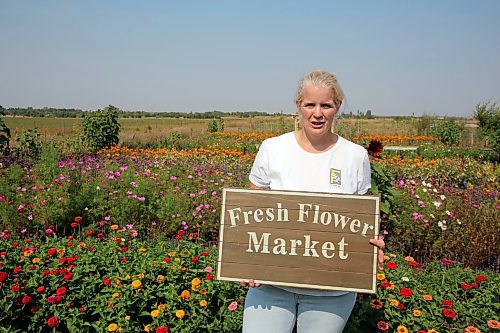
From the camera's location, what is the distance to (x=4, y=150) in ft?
30.8

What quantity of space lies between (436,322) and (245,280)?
1.45m

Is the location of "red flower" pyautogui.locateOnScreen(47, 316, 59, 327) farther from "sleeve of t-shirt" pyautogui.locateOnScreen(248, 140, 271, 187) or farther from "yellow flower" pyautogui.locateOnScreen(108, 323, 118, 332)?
"sleeve of t-shirt" pyautogui.locateOnScreen(248, 140, 271, 187)

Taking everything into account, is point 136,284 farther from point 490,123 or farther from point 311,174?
point 490,123

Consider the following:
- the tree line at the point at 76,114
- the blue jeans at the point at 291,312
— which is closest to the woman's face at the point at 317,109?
the blue jeans at the point at 291,312

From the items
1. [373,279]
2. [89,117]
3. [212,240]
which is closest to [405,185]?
[212,240]

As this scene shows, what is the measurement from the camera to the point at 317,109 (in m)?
1.72

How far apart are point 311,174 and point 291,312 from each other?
23.3 inches

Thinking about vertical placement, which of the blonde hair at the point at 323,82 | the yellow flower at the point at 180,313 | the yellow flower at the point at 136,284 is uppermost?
the blonde hair at the point at 323,82

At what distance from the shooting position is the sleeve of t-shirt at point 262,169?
1846 mm

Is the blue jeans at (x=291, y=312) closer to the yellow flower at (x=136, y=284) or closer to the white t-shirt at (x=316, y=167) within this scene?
the white t-shirt at (x=316, y=167)

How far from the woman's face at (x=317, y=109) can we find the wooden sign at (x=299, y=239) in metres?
0.28

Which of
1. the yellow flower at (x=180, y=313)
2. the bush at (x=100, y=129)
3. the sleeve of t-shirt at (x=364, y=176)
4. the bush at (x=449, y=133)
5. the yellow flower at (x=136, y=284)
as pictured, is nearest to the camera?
the sleeve of t-shirt at (x=364, y=176)

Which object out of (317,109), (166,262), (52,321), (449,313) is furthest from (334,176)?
(52,321)

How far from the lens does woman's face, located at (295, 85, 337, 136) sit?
1.70 m
